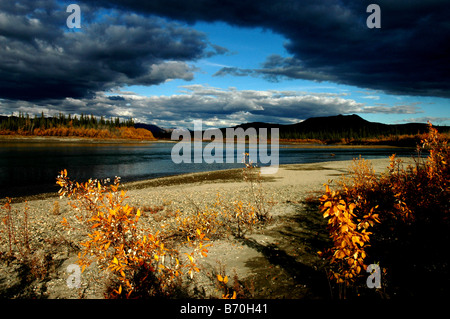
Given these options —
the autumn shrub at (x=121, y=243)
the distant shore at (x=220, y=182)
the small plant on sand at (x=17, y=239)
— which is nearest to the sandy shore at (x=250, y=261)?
the small plant on sand at (x=17, y=239)

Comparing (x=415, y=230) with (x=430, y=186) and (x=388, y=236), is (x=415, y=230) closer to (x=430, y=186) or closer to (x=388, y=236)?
(x=388, y=236)

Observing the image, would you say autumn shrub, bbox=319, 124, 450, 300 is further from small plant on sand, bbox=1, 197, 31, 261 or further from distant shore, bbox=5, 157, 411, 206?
distant shore, bbox=5, 157, 411, 206

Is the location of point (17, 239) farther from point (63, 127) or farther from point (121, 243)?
point (63, 127)

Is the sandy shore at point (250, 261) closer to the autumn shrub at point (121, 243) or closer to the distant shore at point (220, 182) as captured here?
the autumn shrub at point (121, 243)

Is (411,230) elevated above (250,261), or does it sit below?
above

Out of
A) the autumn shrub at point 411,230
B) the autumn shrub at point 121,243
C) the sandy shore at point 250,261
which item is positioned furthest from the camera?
the sandy shore at point 250,261

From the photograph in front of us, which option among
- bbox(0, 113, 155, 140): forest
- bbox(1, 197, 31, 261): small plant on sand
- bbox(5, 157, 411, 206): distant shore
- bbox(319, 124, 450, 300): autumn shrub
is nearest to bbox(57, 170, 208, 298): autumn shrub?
bbox(319, 124, 450, 300): autumn shrub

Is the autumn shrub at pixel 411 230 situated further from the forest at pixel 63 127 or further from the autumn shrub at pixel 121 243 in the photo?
the forest at pixel 63 127

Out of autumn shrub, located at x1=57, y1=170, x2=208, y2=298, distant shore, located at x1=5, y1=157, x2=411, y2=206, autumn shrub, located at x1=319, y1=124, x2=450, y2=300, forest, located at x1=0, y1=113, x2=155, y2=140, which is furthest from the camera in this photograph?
forest, located at x1=0, y1=113, x2=155, y2=140

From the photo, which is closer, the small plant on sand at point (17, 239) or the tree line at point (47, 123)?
the small plant on sand at point (17, 239)

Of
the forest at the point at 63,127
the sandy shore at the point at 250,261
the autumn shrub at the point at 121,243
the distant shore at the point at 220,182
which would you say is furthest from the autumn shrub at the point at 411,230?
the forest at the point at 63,127

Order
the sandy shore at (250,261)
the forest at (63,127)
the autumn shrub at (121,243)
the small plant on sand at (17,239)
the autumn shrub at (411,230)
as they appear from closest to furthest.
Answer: the autumn shrub at (121,243) < the autumn shrub at (411,230) < the sandy shore at (250,261) < the small plant on sand at (17,239) < the forest at (63,127)

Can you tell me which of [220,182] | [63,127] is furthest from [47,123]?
[220,182]

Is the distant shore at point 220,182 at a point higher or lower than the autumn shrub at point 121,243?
lower
